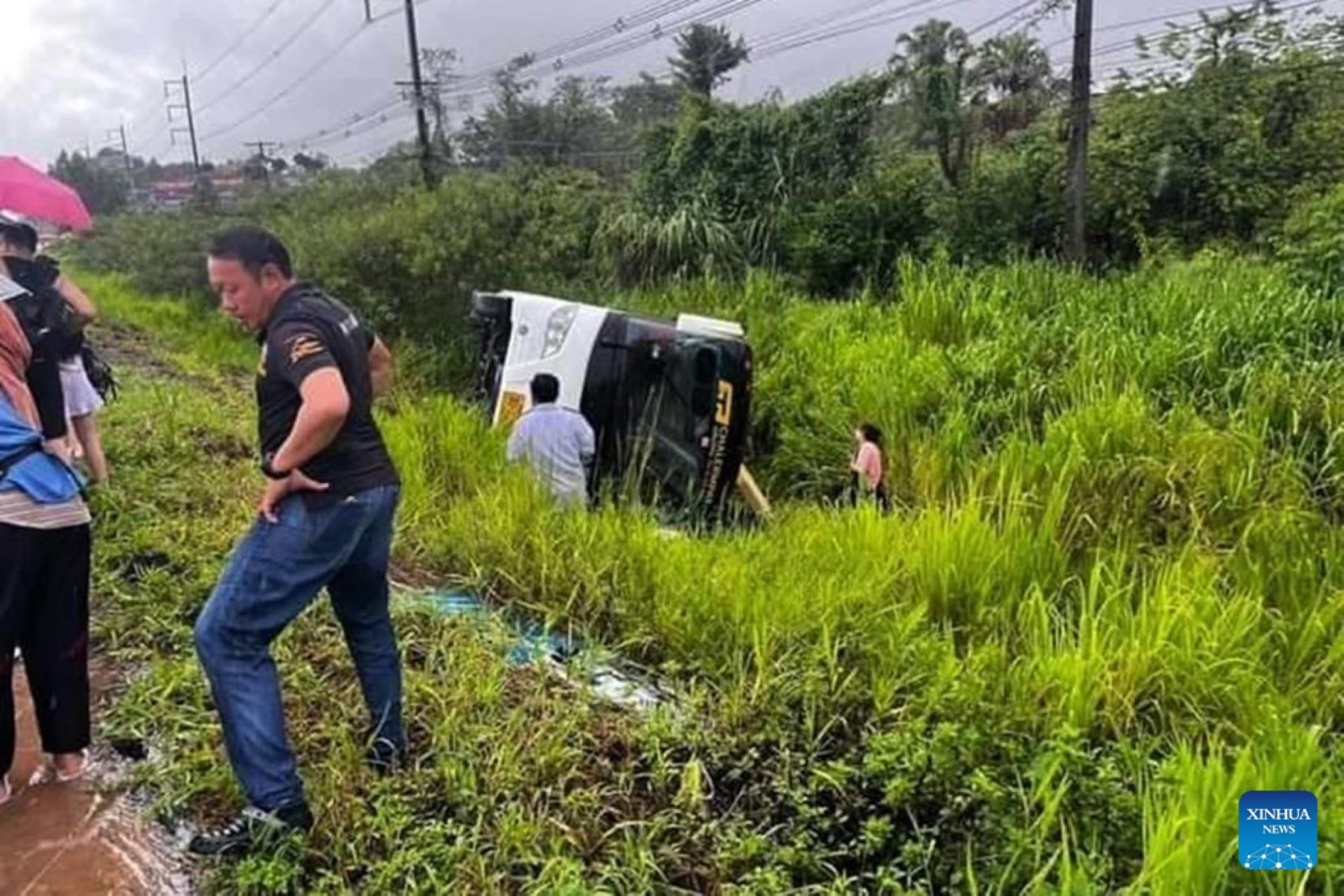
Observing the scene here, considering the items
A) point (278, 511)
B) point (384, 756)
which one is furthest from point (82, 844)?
point (278, 511)

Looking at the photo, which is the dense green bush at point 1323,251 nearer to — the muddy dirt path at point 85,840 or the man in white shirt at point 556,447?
the man in white shirt at point 556,447

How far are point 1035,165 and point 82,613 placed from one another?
1335 centimetres

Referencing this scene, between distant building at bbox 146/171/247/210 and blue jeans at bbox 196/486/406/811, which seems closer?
blue jeans at bbox 196/486/406/811

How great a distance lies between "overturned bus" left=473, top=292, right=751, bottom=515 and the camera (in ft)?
22.4

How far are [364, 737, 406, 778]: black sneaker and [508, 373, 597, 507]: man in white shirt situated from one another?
2.62 metres

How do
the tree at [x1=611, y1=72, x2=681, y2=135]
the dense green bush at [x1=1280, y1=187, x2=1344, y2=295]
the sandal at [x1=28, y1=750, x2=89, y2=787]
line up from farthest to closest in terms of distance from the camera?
the tree at [x1=611, y1=72, x2=681, y2=135] → the dense green bush at [x1=1280, y1=187, x2=1344, y2=295] → the sandal at [x1=28, y1=750, x2=89, y2=787]

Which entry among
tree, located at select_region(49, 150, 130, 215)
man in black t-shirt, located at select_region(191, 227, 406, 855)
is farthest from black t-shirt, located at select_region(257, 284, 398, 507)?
tree, located at select_region(49, 150, 130, 215)

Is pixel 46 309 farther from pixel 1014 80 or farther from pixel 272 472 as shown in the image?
pixel 1014 80

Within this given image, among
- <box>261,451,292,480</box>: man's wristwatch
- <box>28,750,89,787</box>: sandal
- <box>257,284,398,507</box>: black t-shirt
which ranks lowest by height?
<box>28,750,89,787</box>: sandal

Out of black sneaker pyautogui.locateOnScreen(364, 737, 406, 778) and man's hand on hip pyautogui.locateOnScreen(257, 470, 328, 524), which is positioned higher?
man's hand on hip pyautogui.locateOnScreen(257, 470, 328, 524)

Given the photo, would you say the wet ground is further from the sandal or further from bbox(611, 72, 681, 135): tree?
bbox(611, 72, 681, 135): tree

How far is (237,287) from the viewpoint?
2.49 m

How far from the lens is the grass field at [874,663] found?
2385mm

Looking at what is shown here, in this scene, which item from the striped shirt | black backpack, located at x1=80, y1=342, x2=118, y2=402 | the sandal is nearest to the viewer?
the striped shirt
